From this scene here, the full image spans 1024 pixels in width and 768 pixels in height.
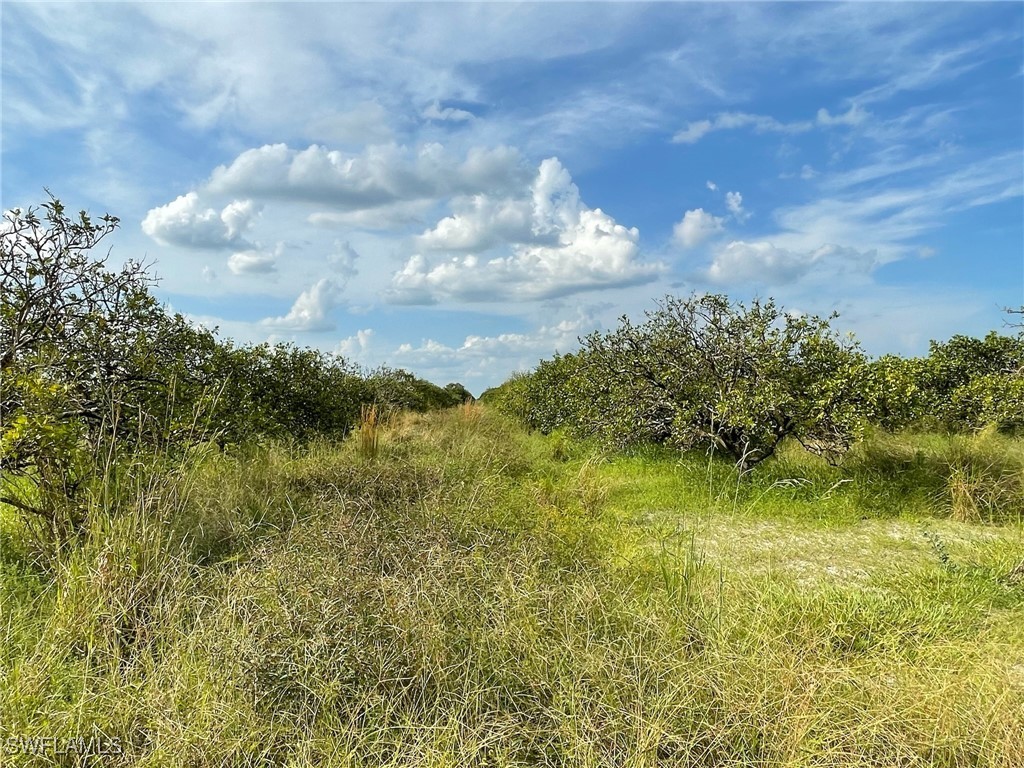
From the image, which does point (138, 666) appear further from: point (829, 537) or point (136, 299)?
point (829, 537)

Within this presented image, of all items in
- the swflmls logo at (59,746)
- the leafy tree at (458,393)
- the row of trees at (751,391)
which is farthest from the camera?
the leafy tree at (458,393)

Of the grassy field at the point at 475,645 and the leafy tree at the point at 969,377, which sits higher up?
the leafy tree at the point at 969,377

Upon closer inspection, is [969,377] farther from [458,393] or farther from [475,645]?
[458,393]

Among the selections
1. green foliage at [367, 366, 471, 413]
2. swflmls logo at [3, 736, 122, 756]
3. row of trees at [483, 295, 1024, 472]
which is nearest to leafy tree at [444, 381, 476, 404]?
green foliage at [367, 366, 471, 413]

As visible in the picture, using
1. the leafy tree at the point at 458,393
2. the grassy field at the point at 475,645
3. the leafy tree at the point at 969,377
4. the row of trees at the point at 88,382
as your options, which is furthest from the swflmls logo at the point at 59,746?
→ the leafy tree at the point at 458,393

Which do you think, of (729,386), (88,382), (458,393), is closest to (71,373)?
(88,382)

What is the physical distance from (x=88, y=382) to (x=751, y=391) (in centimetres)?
600

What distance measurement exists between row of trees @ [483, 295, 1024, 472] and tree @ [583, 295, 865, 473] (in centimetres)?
1

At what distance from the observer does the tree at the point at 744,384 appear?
6227 mm

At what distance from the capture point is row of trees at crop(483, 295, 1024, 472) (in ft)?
20.4

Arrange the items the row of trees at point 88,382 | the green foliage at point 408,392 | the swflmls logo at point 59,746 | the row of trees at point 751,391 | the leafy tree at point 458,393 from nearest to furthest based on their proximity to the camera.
→ the swflmls logo at point 59,746 → the row of trees at point 88,382 → the row of trees at point 751,391 → the green foliage at point 408,392 → the leafy tree at point 458,393

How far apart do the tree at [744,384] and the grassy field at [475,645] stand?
185 cm

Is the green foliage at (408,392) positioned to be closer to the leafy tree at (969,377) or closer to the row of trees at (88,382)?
the row of trees at (88,382)

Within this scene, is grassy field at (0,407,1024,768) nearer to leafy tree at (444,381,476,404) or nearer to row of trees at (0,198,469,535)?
row of trees at (0,198,469,535)
